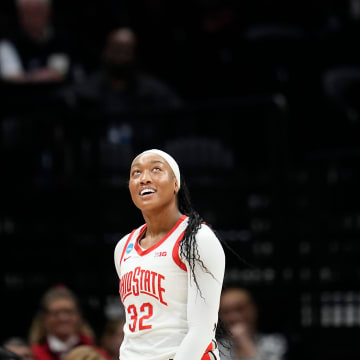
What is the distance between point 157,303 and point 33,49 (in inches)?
219

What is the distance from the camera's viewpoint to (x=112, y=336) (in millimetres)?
6855

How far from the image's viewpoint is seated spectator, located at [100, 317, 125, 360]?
673 cm

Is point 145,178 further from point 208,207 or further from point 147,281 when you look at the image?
point 208,207

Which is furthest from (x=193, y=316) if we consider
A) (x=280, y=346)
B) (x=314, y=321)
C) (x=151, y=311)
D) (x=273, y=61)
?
(x=273, y=61)

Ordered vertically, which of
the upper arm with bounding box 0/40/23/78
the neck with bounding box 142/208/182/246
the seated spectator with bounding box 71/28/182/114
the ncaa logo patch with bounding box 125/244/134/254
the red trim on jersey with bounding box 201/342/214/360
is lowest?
the red trim on jersey with bounding box 201/342/214/360

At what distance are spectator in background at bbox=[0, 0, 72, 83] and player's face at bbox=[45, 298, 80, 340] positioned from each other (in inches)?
104

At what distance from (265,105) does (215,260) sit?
160 inches

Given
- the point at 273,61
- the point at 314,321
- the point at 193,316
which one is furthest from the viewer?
the point at 273,61

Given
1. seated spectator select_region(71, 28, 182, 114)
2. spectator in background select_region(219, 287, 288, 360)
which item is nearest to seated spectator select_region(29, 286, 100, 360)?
spectator in background select_region(219, 287, 288, 360)

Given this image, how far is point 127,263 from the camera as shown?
399cm

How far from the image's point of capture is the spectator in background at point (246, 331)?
22.9 ft

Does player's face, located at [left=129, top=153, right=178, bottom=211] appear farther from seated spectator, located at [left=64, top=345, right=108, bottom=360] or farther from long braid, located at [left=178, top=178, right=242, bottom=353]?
seated spectator, located at [left=64, top=345, right=108, bottom=360]

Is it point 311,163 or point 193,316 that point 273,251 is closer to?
point 311,163

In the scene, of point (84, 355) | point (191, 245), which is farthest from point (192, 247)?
point (84, 355)
